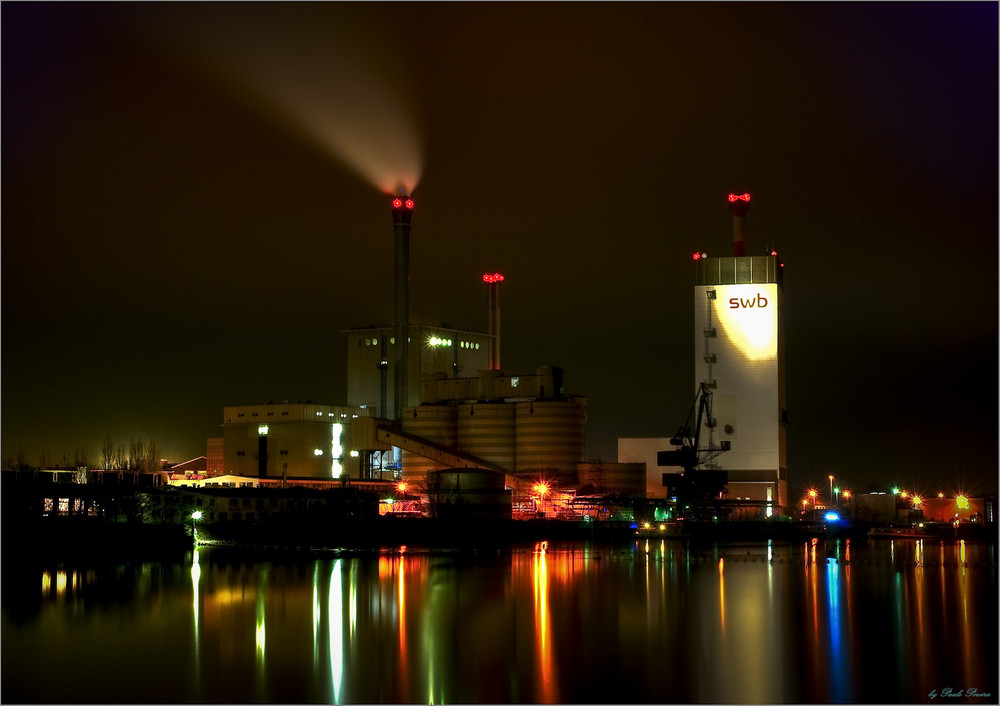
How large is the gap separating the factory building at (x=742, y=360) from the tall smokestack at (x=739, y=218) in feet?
0.23

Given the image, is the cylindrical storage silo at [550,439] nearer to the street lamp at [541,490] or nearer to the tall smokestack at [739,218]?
the street lamp at [541,490]

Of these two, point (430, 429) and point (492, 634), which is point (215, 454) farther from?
point (492, 634)

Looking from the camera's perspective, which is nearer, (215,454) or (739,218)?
(739,218)

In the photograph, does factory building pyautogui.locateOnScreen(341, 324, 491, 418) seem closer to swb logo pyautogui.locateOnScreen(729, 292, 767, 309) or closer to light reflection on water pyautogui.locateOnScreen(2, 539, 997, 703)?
swb logo pyautogui.locateOnScreen(729, 292, 767, 309)

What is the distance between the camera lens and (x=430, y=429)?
96750 millimetres

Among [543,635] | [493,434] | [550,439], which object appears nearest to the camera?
[543,635]

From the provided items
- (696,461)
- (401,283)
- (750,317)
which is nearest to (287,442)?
(401,283)

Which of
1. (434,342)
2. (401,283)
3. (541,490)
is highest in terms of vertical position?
(401,283)

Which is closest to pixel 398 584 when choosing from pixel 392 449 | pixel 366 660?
pixel 366 660

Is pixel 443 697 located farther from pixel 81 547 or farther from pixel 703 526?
pixel 703 526

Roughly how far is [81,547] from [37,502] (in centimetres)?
269

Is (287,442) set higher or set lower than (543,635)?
higher

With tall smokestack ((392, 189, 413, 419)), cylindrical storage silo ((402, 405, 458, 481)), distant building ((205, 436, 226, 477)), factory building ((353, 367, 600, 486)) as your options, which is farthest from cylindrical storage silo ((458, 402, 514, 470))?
distant building ((205, 436, 226, 477))

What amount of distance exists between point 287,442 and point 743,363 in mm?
35775
